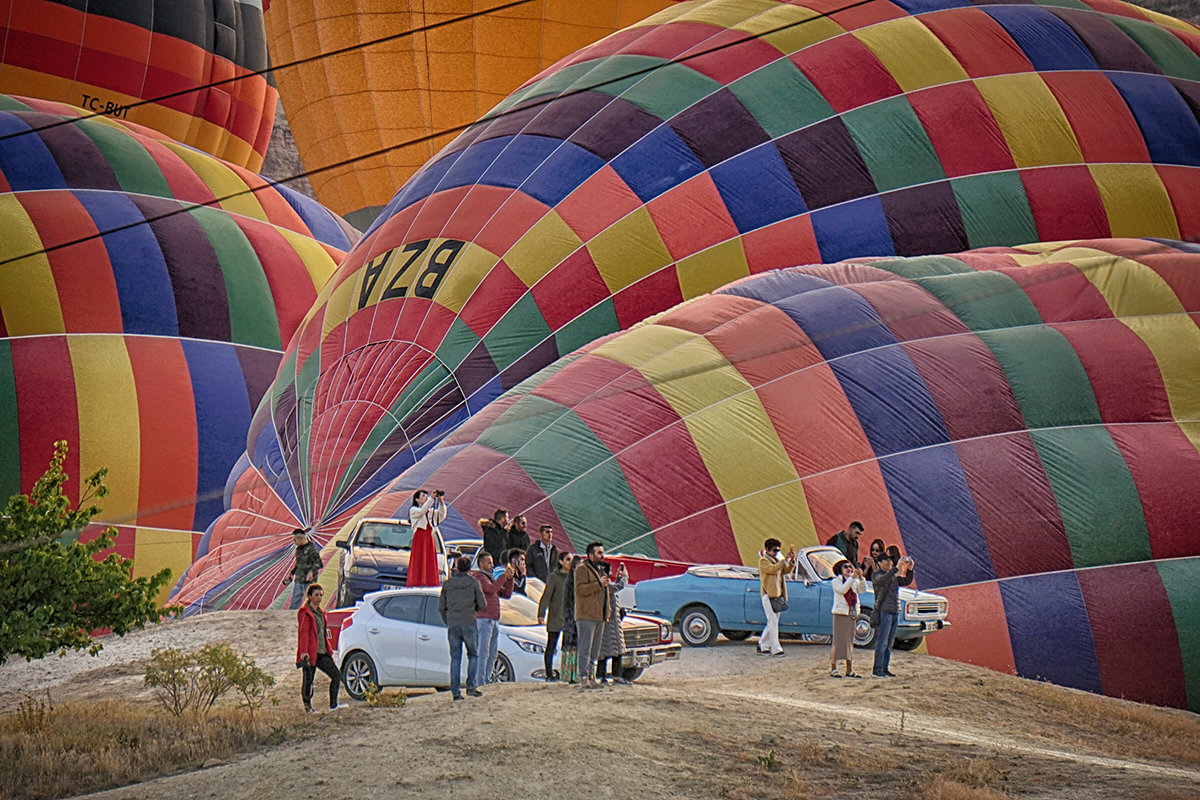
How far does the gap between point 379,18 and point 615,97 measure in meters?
9.79

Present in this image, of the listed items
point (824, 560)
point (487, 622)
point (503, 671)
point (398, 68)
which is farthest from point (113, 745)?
point (398, 68)

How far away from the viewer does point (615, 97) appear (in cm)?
1828

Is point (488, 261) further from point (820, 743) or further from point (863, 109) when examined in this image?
point (820, 743)

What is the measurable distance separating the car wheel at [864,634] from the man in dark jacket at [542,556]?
2764mm

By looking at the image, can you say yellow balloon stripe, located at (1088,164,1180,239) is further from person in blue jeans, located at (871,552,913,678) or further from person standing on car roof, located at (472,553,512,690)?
person standing on car roof, located at (472,553,512,690)

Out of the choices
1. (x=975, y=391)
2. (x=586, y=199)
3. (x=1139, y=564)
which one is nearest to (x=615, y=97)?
(x=586, y=199)

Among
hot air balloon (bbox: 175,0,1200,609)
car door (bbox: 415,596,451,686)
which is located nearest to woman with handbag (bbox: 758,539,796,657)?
car door (bbox: 415,596,451,686)

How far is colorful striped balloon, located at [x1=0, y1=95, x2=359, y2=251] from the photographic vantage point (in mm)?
20844

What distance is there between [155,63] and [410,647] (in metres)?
20.1

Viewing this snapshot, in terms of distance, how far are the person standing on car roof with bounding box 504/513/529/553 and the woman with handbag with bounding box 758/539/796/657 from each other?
6.77 ft

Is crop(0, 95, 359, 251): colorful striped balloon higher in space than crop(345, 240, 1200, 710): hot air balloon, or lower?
higher

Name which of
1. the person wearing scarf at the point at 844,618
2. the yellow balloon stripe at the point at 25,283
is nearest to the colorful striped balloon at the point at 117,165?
the yellow balloon stripe at the point at 25,283

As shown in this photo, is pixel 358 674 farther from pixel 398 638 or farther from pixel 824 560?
pixel 824 560

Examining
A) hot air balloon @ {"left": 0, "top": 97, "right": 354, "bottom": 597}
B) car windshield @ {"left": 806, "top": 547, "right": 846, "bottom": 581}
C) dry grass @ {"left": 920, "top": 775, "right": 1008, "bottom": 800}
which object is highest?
hot air balloon @ {"left": 0, "top": 97, "right": 354, "bottom": 597}
